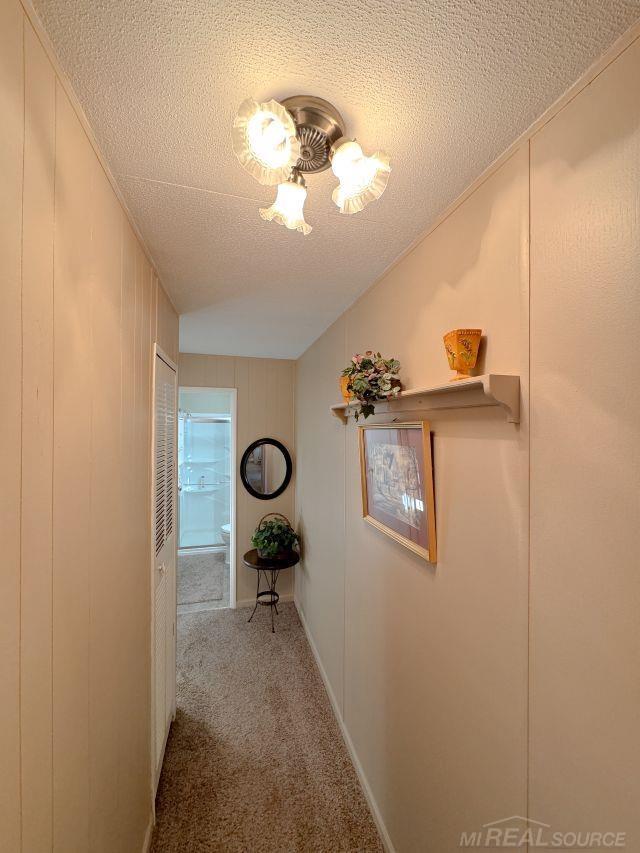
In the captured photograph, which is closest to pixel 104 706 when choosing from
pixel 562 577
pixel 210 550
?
pixel 562 577

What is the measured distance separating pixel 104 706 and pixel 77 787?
0.62 ft

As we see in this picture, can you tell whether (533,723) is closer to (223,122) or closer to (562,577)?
(562,577)

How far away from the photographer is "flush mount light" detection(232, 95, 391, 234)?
683 millimetres

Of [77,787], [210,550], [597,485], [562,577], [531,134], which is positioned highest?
[531,134]

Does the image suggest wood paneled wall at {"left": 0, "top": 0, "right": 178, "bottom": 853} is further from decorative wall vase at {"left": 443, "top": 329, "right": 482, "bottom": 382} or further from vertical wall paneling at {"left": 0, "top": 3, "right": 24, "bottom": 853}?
decorative wall vase at {"left": 443, "top": 329, "right": 482, "bottom": 382}

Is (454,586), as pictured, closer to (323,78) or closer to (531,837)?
(531,837)

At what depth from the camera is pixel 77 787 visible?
80cm

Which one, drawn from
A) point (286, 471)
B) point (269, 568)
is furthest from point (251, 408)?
point (269, 568)

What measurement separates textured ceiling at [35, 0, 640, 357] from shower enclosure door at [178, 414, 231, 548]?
4.49 meters

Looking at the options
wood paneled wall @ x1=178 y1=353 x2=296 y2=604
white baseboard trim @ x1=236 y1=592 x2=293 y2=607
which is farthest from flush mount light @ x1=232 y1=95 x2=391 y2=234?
white baseboard trim @ x1=236 y1=592 x2=293 y2=607

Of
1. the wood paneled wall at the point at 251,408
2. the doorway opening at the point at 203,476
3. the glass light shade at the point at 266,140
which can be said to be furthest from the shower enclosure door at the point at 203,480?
the glass light shade at the point at 266,140

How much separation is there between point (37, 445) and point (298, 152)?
2.57 ft

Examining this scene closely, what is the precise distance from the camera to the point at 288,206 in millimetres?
833

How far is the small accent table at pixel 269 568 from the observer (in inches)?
122
